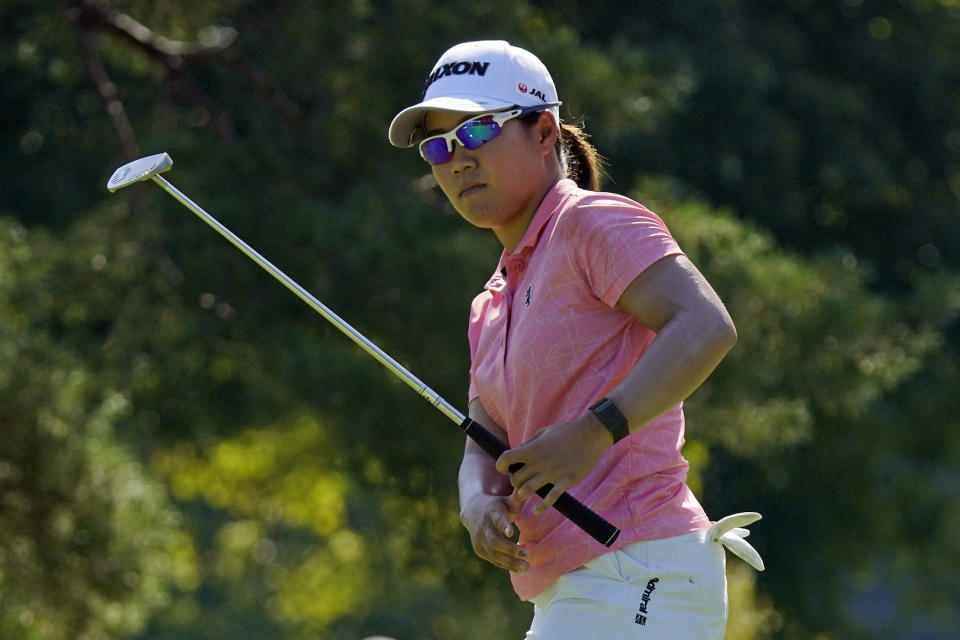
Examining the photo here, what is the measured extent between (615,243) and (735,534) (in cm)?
49

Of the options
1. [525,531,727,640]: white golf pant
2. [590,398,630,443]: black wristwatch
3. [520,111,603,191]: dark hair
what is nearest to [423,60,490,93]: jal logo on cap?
[520,111,603,191]: dark hair

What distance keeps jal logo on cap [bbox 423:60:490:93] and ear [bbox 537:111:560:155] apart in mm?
125

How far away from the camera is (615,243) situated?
2.32 meters

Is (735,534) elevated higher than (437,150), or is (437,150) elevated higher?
(437,150)

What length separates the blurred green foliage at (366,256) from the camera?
6.99 meters

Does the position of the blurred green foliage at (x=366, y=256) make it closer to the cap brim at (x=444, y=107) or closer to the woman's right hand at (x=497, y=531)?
the cap brim at (x=444, y=107)

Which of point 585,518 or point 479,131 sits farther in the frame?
point 479,131

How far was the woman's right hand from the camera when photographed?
7.79ft

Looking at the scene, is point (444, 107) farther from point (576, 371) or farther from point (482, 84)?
point (576, 371)

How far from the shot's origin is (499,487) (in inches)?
102

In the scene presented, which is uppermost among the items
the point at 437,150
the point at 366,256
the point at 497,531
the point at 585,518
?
the point at 437,150

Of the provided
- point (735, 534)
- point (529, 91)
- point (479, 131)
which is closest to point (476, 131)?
point (479, 131)

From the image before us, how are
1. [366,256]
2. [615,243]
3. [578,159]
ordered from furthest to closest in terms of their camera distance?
[366,256] → [578,159] → [615,243]

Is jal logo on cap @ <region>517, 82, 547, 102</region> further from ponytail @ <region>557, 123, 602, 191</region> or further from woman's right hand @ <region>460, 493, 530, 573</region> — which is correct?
woman's right hand @ <region>460, 493, 530, 573</region>
